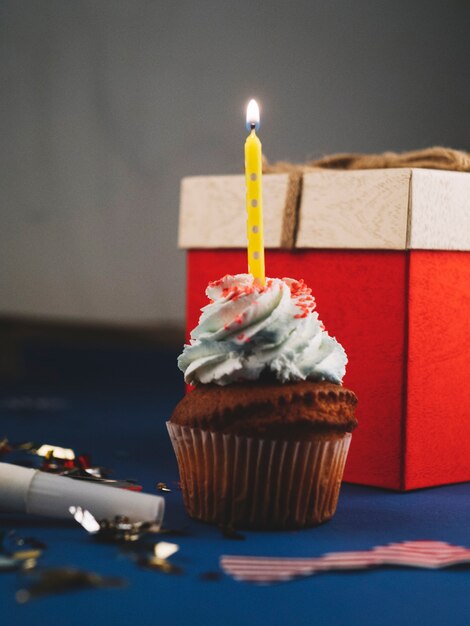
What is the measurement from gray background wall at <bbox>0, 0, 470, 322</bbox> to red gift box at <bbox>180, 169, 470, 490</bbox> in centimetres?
152

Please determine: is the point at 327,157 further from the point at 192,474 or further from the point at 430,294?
the point at 192,474

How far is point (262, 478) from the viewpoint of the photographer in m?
1.41

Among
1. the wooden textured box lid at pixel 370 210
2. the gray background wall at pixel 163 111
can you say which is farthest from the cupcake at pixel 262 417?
the gray background wall at pixel 163 111

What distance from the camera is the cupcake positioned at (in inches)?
55.3

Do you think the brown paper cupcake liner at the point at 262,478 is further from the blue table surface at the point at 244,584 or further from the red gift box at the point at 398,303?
the red gift box at the point at 398,303

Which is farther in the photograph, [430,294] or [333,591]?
→ [430,294]

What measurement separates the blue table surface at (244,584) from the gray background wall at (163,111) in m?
1.24

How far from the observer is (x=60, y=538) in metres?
1.34

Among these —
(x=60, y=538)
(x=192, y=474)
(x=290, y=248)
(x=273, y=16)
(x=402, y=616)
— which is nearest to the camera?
(x=402, y=616)

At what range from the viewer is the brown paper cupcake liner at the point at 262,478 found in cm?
141

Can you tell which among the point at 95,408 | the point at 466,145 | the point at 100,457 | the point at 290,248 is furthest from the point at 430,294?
the point at 466,145

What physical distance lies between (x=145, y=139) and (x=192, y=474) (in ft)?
6.45

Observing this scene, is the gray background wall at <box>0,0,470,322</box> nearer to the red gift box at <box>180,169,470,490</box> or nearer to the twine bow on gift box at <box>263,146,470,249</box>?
the twine bow on gift box at <box>263,146,470,249</box>

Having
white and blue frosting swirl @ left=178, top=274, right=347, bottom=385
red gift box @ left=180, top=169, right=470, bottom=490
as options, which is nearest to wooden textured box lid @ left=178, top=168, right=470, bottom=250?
red gift box @ left=180, top=169, right=470, bottom=490
